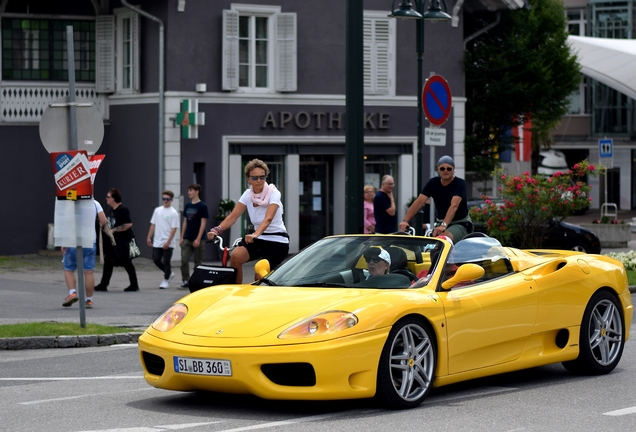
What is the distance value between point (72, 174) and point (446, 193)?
4.13 metres

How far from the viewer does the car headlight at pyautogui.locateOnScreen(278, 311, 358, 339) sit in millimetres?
8039

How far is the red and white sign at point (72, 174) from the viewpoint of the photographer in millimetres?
13734

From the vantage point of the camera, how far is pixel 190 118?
28734 mm

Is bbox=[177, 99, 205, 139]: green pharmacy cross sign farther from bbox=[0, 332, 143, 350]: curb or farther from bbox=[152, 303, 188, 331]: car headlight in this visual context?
bbox=[152, 303, 188, 331]: car headlight

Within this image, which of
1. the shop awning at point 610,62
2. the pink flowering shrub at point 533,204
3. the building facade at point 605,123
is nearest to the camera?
the pink flowering shrub at point 533,204

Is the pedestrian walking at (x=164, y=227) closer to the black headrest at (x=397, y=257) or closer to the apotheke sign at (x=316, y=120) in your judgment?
the apotheke sign at (x=316, y=120)

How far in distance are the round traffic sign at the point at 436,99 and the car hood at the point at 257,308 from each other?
915 centimetres

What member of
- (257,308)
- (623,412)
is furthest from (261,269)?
(623,412)

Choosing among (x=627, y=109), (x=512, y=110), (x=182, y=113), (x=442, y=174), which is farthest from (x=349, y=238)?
(x=627, y=109)

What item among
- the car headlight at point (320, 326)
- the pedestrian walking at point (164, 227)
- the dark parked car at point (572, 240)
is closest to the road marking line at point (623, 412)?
the car headlight at point (320, 326)

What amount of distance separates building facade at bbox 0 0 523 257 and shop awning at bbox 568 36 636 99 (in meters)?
21.9

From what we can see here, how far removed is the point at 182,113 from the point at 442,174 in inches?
624

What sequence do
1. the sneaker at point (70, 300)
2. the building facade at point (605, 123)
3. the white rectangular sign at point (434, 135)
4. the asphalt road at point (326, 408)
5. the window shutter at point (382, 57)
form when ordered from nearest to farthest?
the asphalt road at point (326, 408)
the sneaker at point (70, 300)
the white rectangular sign at point (434, 135)
the window shutter at point (382, 57)
the building facade at point (605, 123)

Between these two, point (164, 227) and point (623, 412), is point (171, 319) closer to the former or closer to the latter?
point (623, 412)
